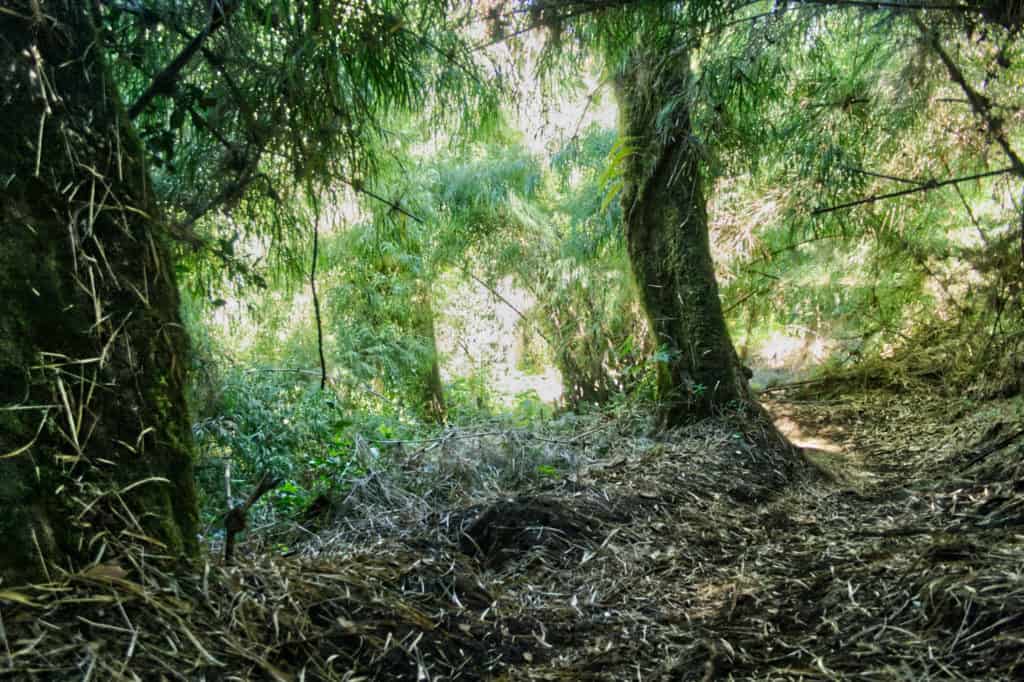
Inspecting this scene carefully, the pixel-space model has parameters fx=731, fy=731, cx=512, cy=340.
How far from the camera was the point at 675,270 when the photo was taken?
13.9ft

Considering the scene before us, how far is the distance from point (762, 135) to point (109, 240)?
3374mm

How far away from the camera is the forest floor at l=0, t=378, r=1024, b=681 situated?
4.22 ft

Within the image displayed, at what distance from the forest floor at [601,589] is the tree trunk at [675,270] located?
0.75m

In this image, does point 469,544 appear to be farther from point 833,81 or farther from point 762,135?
point 833,81

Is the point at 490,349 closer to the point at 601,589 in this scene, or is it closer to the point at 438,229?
the point at 438,229

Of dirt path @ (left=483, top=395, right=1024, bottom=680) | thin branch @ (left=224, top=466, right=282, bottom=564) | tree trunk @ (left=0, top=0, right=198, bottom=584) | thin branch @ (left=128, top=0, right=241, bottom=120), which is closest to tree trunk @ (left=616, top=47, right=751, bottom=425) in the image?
dirt path @ (left=483, top=395, right=1024, bottom=680)

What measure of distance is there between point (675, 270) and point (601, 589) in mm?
2466

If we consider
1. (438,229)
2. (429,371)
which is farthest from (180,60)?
(429,371)

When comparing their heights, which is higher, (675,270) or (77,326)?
(675,270)

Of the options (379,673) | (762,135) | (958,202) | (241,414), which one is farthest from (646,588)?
(958,202)

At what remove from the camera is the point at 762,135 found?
3.89 m

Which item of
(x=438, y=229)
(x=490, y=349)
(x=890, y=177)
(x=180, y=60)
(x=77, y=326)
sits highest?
(x=438, y=229)

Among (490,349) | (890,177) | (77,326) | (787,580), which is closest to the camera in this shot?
(77,326)

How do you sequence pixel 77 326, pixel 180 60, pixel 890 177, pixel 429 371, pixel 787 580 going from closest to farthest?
1. pixel 77 326
2. pixel 180 60
3. pixel 787 580
4. pixel 890 177
5. pixel 429 371
